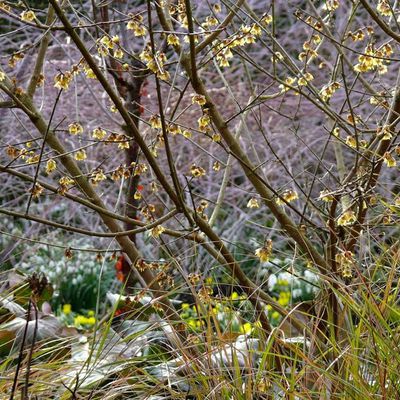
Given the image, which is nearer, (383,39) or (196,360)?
(196,360)

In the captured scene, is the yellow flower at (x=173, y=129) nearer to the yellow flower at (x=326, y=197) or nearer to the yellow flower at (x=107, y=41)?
the yellow flower at (x=107, y=41)

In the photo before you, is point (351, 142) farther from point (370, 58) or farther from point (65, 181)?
point (65, 181)

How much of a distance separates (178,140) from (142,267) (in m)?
3.74

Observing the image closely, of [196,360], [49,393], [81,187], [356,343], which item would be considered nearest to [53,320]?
[81,187]

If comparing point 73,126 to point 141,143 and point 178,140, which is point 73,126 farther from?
point 178,140

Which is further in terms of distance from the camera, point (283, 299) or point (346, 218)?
point (283, 299)

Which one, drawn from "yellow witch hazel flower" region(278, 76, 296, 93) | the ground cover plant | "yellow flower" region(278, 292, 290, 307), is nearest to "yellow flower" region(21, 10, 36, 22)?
the ground cover plant

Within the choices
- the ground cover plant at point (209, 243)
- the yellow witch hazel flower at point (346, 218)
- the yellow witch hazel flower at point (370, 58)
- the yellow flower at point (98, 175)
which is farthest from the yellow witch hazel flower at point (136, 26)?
the yellow witch hazel flower at point (346, 218)

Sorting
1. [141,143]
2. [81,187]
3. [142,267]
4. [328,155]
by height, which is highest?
[141,143]

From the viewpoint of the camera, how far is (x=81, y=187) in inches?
112

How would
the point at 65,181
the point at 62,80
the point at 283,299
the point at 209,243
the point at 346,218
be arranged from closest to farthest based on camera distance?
1. the point at 346,218
2. the point at 62,80
3. the point at 65,181
4. the point at 209,243
5. the point at 283,299

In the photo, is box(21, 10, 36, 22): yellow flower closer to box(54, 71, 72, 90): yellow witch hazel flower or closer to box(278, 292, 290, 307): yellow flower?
box(54, 71, 72, 90): yellow witch hazel flower

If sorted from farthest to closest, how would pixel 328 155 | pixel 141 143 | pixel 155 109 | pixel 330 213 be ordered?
pixel 328 155 < pixel 155 109 < pixel 330 213 < pixel 141 143

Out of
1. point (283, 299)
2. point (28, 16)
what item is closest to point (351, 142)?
point (28, 16)
